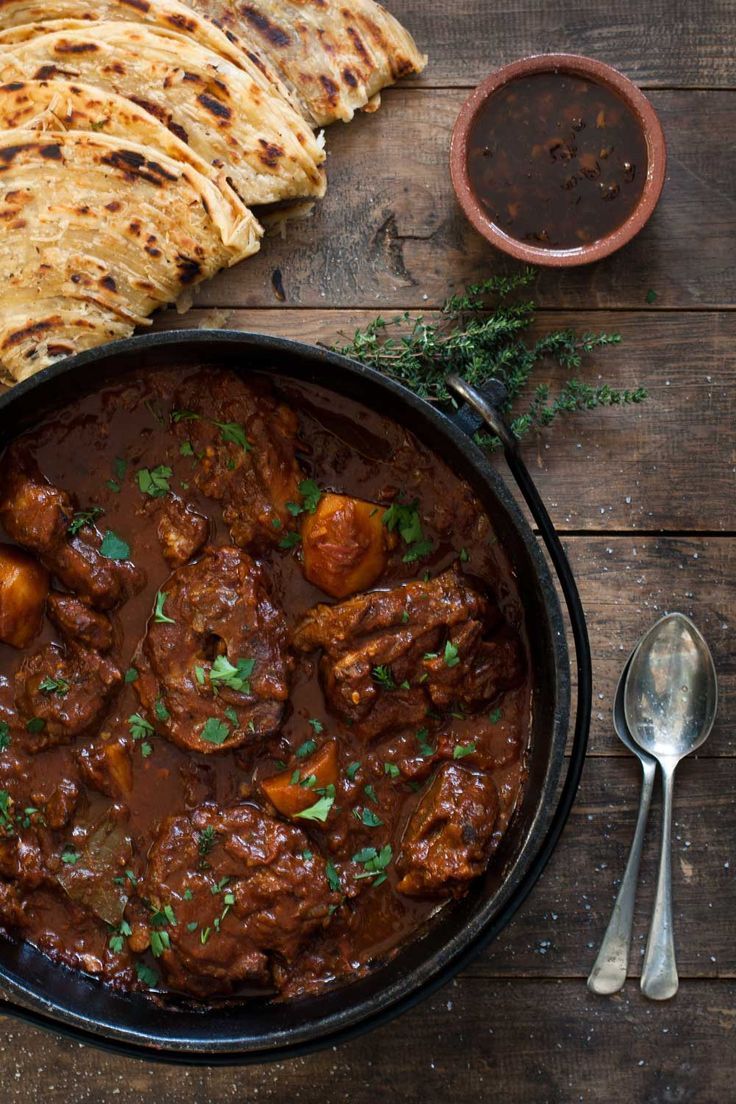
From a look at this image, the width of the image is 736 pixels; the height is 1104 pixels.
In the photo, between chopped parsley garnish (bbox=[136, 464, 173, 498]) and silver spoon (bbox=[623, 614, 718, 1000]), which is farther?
silver spoon (bbox=[623, 614, 718, 1000])

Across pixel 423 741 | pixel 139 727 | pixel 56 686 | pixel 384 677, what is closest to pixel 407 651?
pixel 384 677

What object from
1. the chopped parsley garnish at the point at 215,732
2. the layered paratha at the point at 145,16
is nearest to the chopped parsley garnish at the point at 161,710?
the chopped parsley garnish at the point at 215,732

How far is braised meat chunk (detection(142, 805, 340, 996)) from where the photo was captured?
302cm

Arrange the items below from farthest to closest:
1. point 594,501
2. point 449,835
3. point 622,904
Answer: point 594,501 → point 622,904 → point 449,835

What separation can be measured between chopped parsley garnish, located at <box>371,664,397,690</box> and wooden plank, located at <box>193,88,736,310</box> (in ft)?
4.07

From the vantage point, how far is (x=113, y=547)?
312 centimetres

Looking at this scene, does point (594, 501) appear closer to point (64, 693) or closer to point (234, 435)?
point (234, 435)

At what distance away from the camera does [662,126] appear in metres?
3.47

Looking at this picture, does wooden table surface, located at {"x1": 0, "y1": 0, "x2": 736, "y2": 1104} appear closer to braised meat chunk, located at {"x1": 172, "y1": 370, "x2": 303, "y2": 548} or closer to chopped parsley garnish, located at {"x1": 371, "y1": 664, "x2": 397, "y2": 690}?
braised meat chunk, located at {"x1": 172, "y1": 370, "x2": 303, "y2": 548}

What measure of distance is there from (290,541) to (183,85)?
142 cm

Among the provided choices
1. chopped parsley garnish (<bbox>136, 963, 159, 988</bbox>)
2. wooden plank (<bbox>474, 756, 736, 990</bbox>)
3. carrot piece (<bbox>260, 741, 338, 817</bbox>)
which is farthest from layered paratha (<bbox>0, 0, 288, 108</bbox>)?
chopped parsley garnish (<bbox>136, 963, 159, 988</bbox>)

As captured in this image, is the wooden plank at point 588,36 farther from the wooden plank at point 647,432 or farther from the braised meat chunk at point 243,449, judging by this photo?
the braised meat chunk at point 243,449

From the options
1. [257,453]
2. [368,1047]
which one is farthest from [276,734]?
[368,1047]

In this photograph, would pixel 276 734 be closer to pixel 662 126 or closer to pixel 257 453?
pixel 257 453
